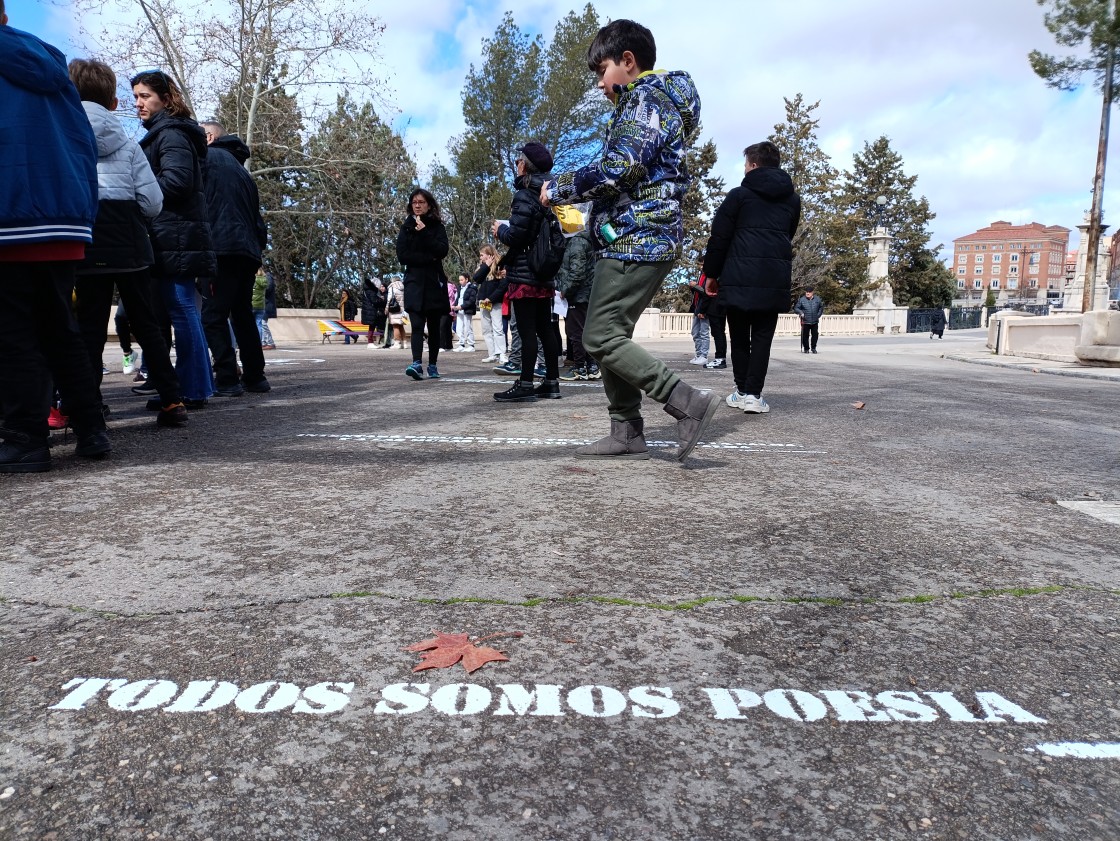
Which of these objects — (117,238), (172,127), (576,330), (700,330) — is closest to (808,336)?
(700,330)

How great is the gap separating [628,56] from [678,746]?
11.1 ft

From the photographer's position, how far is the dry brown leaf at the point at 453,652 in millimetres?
1783

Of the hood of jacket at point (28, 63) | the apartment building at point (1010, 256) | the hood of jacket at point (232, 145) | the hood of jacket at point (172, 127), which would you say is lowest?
the hood of jacket at point (28, 63)

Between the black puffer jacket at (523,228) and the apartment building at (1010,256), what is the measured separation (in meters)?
186

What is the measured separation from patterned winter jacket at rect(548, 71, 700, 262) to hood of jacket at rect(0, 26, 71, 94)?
2270 mm

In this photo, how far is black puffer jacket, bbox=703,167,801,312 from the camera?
626cm

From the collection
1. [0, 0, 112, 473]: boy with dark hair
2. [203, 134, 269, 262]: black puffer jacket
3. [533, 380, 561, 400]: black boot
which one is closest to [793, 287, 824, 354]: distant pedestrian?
[533, 380, 561, 400]: black boot

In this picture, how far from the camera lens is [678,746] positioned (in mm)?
1499

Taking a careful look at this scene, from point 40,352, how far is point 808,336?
2015cm

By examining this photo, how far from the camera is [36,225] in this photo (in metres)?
3.62

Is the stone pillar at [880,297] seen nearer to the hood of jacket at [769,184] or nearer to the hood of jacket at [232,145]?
the hood of jacket at [769,184]

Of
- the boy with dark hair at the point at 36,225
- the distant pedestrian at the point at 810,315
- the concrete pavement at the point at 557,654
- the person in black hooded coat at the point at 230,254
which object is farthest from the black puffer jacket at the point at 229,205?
the distant pedestrian at the point at 810,315

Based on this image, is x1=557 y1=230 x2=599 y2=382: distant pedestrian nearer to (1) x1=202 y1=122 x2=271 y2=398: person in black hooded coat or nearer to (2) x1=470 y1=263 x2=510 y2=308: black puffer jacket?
(2) x1=470 y1=263 x2=510 y2=308: black puffer jacket

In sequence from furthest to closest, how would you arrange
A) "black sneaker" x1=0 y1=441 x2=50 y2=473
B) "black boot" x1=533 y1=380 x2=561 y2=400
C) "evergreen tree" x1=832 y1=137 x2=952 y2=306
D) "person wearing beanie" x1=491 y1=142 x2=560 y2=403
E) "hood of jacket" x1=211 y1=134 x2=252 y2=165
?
"evergreen tree" x1=832 y1=137 x2=952 y2=306
"black boot" x1=533 y1=380 x2=561 y2=400
"hood of jacket" x1=211 y1=134 x2=252 y2=165
"person wearing beanie" x1=491 y1=142 x2=560 y2=403
"black sneaker" x1=0 y1=441 x2=50 y2=473
